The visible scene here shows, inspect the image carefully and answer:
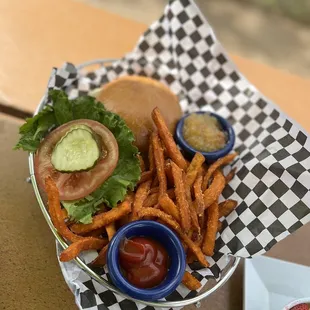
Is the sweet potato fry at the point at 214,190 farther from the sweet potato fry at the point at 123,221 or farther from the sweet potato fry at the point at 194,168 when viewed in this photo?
the sweet potato fry at the point at 123,221

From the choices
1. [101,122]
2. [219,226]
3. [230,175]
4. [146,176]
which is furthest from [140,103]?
[219,226]

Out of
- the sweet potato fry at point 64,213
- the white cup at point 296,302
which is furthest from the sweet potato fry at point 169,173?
the white cup at point 296,302

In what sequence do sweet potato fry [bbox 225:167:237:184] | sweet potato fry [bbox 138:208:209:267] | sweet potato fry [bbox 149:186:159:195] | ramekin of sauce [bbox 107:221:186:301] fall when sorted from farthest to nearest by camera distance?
sweet potato fry [bbox 225:167:237:184]
sweet potato fry [bbox 149:186:159:195]
sweet potato fry [bbox 138:208:209:267]
ramekin of sauce [bbox 107:221:186:301]

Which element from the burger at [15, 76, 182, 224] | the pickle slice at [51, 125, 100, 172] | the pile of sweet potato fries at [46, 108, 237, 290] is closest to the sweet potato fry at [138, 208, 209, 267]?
the pile of sweet potato fries at [46, 108, 237, 290]

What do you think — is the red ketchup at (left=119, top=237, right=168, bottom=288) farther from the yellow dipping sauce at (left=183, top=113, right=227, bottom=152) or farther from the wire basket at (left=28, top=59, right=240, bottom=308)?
the yellow dipping sauce at (left=183, top=113, right=227, bottom=152)

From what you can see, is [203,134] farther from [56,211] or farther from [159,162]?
[56,211]

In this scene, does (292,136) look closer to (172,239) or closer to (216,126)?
(216,126)
